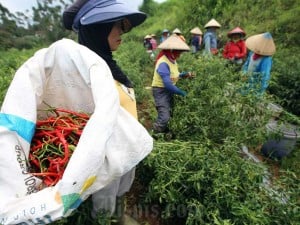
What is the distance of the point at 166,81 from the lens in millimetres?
3744

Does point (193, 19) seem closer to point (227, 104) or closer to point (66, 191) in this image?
point (227, 104)

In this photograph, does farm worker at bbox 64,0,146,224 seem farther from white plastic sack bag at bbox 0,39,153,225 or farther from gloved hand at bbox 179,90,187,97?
gloved hand at bbox 179,90,187,97

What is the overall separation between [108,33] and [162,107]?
223 centimetres

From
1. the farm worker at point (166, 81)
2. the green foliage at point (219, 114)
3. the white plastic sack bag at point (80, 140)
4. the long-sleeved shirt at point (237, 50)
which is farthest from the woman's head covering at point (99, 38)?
the long-sleeved shirt at point (237, 50)

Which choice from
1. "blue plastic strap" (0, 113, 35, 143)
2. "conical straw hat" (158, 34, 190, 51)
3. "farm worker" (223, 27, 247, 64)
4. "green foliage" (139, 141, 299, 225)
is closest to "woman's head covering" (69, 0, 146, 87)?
"blue plastic strap" (0, 113, 35, 143)

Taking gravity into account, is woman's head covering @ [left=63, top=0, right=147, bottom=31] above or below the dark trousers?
above

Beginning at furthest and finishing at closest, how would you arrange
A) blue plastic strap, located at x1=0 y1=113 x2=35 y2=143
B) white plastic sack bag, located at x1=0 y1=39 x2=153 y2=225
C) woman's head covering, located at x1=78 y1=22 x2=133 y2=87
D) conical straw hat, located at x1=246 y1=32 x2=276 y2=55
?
conical straw hat, located at x1=246 y1=32 x2=276 y2=55
woman's head covering, located at x1=78 y1=22 x2=133 y2=87
blue plastic strap, located at x1=0 y1=113 x2=35 y2=143
white plastic sack bag, located at x1=0 y1=39 x2=153 y2=225

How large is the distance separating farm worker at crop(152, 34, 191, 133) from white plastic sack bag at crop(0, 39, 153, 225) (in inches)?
90.4

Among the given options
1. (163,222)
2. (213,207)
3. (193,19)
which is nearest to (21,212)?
(213,207)

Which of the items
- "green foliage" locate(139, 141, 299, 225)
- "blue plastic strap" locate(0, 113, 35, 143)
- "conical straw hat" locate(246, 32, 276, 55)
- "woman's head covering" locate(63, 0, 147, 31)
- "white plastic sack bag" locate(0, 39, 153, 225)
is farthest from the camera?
"conical straw hat" locate(246, 32, 276, 55)

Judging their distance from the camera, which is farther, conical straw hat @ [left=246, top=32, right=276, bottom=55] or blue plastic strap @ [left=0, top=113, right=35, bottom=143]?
conical straw hat @ [left=246, top=32, right=276, bottom=55]

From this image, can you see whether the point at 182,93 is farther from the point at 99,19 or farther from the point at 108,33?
the point at 99,19

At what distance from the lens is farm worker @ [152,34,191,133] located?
3.78 metres

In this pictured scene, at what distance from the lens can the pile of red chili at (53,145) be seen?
4.10ft
